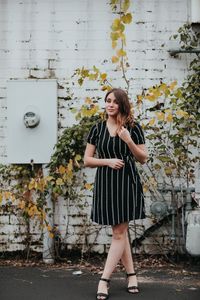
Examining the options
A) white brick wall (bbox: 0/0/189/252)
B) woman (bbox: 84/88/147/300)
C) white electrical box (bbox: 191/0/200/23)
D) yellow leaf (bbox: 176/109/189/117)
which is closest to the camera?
woman (bbox: 84/88/147/300)

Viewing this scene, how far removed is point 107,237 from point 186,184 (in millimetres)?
1004

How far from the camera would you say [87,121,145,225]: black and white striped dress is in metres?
4.05

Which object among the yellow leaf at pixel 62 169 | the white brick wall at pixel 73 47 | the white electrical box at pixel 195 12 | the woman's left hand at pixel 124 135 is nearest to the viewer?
the woman's left hand at pixel 124 135

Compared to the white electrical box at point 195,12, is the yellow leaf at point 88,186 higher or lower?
lower

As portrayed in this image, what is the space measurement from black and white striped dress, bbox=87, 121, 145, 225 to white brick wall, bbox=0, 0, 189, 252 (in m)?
1.46

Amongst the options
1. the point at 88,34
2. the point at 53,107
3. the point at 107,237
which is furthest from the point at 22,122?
the point at 107,237

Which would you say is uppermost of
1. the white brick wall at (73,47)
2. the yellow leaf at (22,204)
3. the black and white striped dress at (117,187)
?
the white brick wall at (73,47)

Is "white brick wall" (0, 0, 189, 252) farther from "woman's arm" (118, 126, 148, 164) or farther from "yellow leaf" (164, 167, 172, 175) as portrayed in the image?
"woman's arm" (118, 126, 148, 164)

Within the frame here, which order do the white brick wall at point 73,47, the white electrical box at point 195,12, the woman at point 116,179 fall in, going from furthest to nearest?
the white brick wall at point 73,47, the white electrical box at point 195,12, the woman at point 116,179

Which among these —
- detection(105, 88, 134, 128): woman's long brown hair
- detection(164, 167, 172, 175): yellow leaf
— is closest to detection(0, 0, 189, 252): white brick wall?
detection(164, 167, 172, 175): yellow leaf

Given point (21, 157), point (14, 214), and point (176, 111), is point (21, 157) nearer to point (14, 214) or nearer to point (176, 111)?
point (14, 214)

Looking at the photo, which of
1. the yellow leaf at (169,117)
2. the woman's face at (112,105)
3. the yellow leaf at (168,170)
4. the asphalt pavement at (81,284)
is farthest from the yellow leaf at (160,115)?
the asphalt pavement at (81,284)

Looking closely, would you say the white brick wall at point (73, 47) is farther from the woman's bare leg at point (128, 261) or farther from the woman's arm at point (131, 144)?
the woman's arm at point (131, 144)

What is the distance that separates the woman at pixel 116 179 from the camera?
13.2 ft
